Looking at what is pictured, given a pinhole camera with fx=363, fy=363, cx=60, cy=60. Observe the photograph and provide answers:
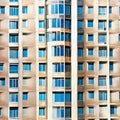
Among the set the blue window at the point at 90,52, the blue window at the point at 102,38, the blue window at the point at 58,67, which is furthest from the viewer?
the blue window at the point at 102,38

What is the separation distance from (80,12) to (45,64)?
15.6ft

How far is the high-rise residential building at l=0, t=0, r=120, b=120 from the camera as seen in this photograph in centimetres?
2642

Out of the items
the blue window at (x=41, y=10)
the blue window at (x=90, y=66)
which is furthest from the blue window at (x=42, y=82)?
the blue window at (x=41, y=10)

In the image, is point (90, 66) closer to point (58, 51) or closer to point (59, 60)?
point (59, 60)

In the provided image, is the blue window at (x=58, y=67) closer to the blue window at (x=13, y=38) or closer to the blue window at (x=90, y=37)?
the blue window at (x=90, y=37)

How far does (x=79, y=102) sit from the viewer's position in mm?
26797

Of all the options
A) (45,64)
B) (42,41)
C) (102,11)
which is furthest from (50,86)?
(102,11)

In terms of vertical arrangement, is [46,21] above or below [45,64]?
above

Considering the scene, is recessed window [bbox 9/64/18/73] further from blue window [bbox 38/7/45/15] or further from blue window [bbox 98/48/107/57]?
blue window [bbox 98/48/107/57]

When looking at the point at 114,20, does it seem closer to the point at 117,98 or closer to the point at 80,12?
the point at 80,12

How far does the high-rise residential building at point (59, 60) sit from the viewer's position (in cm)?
2642

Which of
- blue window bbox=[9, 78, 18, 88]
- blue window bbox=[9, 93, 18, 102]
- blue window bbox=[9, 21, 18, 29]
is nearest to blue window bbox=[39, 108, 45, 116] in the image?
blue window bbox=[9, 93, 18, 102]

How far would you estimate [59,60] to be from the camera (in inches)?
1038

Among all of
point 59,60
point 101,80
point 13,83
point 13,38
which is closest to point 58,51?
point 59,60
